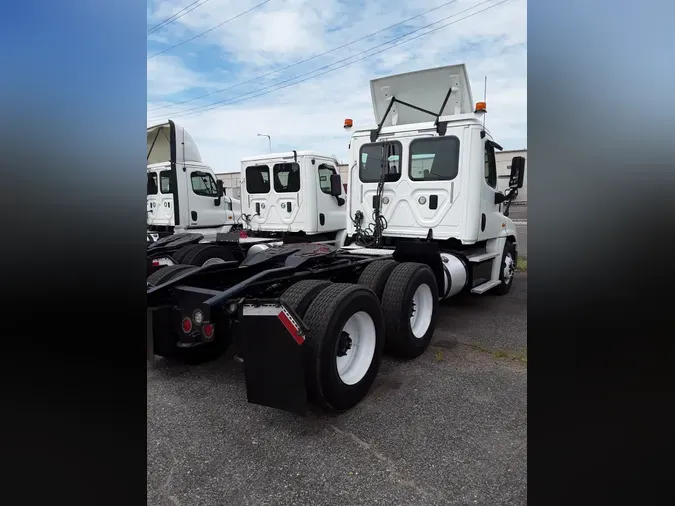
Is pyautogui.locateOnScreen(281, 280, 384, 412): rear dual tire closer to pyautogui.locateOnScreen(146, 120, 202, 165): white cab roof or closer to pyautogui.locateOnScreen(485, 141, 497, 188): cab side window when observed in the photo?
pyautogui.locateOnScreen(485, 141, 497, 188): cab side window

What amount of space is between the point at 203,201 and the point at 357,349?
807 cm

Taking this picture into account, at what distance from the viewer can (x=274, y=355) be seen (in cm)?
296

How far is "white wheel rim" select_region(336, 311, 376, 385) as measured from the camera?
11.8 feet

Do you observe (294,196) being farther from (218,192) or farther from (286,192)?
(218,192)

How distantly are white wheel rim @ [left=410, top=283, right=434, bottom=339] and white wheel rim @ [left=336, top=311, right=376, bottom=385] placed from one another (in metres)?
1.04

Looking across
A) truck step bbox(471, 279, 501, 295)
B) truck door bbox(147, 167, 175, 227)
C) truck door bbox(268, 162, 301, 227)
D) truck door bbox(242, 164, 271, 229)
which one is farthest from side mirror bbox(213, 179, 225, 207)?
truck step bbox(471, 279, 501, 295)

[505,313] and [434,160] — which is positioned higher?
[434,160]

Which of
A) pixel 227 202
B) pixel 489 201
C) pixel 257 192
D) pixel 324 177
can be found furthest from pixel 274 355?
pixel 227 202

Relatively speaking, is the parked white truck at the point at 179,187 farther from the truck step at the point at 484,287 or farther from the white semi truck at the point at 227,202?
the truck step at the point at 484,287
